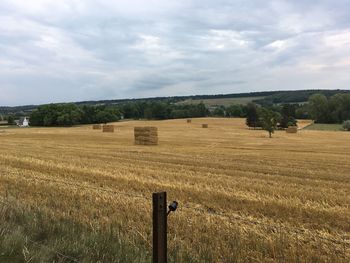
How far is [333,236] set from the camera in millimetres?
8258

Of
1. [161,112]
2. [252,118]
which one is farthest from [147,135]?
[161,112]

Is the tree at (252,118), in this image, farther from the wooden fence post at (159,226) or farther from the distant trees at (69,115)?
the wooden fence post at (159,226)

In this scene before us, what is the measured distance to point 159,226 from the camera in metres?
4.80

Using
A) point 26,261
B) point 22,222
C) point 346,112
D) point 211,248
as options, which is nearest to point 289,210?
point 211,248

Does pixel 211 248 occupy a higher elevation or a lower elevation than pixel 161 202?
lower

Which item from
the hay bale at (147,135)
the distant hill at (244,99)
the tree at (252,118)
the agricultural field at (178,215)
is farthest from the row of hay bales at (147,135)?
the distant hill at (244,99)

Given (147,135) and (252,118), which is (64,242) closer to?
(147,135)

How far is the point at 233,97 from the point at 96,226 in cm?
17158

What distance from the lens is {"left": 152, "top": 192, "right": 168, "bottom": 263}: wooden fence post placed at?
15.7ft

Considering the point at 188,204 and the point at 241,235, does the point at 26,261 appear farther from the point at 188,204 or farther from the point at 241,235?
the point at 188,204

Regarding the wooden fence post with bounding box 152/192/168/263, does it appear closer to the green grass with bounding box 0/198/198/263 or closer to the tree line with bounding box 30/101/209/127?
the green grass with bounding box 0/198/198/263

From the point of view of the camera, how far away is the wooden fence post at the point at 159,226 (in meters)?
4.78

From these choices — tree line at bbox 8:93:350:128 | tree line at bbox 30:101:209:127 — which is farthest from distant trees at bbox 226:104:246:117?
tree line at bbox 30:101:209:127

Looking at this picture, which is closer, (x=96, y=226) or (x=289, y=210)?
(x=96, y=226)
